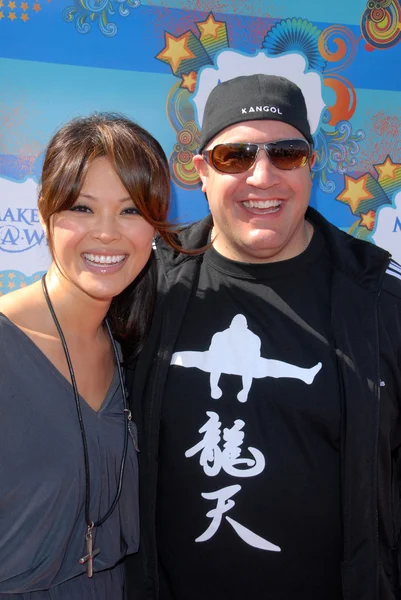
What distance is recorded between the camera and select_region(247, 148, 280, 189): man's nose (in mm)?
1888

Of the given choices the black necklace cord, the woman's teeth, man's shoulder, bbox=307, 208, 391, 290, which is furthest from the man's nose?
the black necklace cord

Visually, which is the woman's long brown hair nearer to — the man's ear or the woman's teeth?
the woman's teeth

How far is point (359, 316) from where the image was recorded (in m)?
1.80

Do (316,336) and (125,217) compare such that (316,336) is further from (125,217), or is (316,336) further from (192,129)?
(192,129)

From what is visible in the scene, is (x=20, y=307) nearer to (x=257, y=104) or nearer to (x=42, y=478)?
(x=42, y=478)

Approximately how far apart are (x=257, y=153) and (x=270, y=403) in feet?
2.61

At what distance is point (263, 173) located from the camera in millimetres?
1892

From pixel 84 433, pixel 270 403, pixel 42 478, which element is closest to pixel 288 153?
pixel 270 403

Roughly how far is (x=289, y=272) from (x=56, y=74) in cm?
118

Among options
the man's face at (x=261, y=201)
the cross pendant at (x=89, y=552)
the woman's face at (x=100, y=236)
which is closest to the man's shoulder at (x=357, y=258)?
the man's face at (x=261, y=201)

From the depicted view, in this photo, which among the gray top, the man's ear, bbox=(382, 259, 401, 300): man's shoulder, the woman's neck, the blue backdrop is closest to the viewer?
the gray top

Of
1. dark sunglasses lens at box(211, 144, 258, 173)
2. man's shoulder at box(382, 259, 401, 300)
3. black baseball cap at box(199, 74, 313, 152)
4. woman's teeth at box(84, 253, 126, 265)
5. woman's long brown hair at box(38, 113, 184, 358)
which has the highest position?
black baseball cap at box(199, 74, 313, 152)

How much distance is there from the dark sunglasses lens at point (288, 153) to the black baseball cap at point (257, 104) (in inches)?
2.9

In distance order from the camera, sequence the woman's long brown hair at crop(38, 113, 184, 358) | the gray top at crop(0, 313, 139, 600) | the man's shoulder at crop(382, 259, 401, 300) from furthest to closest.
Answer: the man's shoulder at crop(382, 259, 401, 300) < the woman's long brown hair at crop(38, 113, 184, 358) < the gray top at crop(0, 313, 139, 600)
